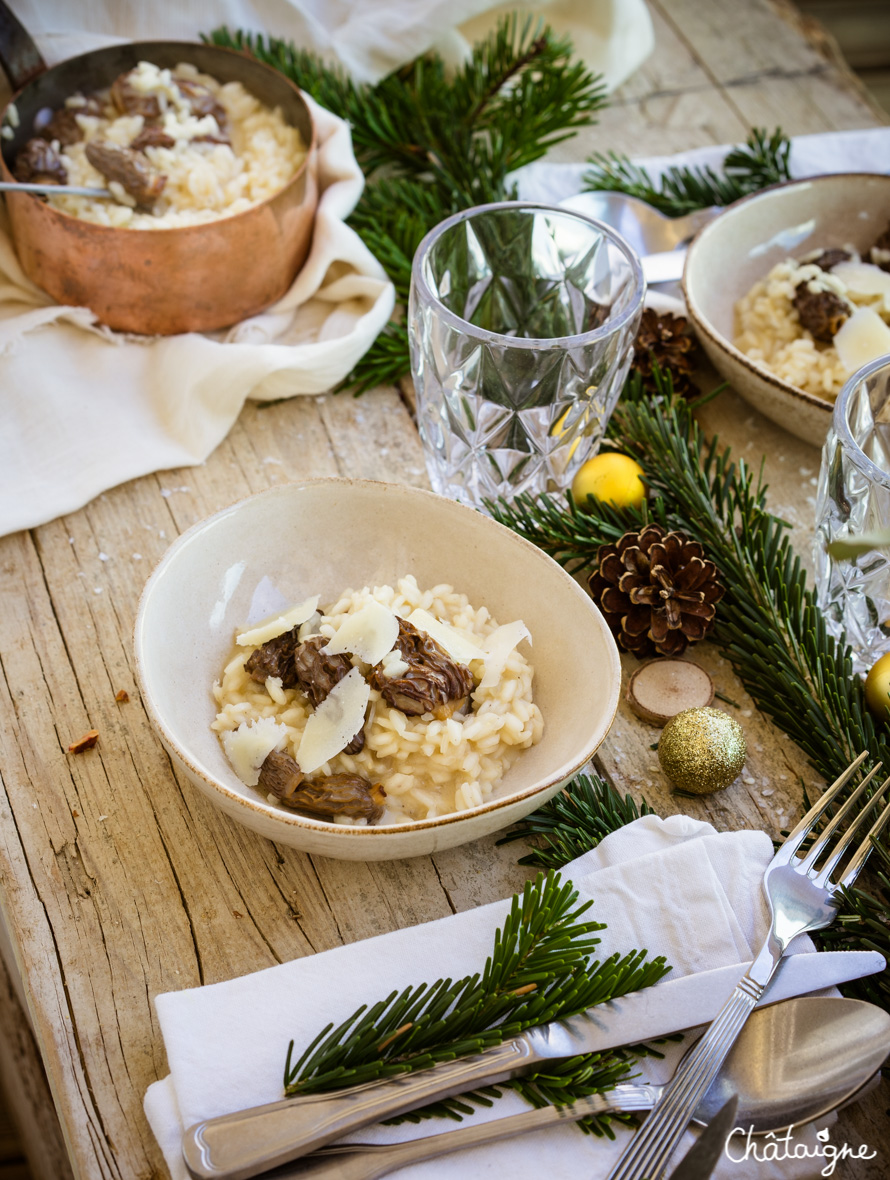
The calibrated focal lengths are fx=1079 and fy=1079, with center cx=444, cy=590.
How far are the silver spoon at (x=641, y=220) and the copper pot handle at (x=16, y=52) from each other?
898 millimetres

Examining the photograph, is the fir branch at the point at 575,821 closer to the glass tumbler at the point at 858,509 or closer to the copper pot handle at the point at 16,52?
the glass tumbler at the point at 858,509

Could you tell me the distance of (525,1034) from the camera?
3.08 feet

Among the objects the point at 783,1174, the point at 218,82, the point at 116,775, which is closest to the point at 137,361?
the point at 218,82

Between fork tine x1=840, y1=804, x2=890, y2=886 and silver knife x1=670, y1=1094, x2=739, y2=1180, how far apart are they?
1.01ft

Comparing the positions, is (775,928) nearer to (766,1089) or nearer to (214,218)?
(766,1089)

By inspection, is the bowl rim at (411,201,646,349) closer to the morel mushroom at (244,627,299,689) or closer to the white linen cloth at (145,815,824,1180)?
the morel mushroom at (244,627,299,689)

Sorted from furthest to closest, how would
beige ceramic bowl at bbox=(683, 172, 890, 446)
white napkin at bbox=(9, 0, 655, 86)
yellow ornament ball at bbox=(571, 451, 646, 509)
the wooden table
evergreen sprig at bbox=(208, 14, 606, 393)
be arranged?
white napkin at bbox=(9, 0, 655, 86)
evergreen sprig at bbox=(208, 14, 606, 393)
beige ceramic bowl at bbox=(683, 172, 890, 446)
yellow ornament ball at bbox=(571, 451, 646, 509)
the wooden table

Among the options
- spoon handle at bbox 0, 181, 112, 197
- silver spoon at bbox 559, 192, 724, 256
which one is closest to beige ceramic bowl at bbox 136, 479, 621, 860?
spoon handle at bbox 0, 181, 112, 197

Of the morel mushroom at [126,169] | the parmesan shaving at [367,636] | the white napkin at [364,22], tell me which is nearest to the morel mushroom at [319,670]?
the parmesan shaving at [367,636]

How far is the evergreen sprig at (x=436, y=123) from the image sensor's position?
6.09 feet

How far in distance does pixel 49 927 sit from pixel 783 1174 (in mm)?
725

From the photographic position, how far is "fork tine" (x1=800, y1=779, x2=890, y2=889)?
1.07 meters

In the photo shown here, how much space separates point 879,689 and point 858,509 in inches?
8.1

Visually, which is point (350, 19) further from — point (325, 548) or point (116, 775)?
point (116, 775)
